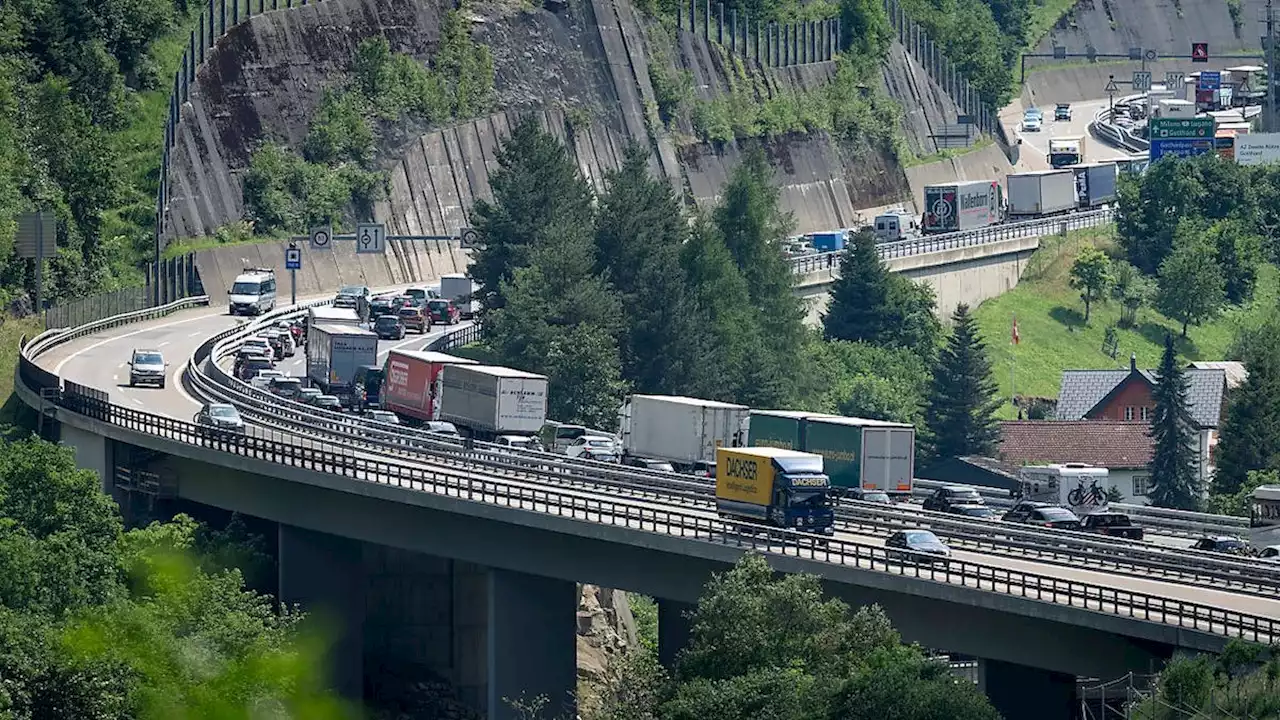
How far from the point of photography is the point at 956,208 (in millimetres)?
183750

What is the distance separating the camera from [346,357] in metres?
113

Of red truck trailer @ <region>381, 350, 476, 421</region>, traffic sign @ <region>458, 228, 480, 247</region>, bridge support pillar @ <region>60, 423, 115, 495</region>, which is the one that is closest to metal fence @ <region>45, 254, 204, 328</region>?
traffic sign @ <region>458, 228, 480, 247</region>

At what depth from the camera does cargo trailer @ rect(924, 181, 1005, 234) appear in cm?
18400

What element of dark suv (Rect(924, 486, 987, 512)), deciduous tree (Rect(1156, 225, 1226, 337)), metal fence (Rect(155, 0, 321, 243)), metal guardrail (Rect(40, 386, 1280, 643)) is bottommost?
deciduous tree (Rect(1156, 225, 1226, 337))

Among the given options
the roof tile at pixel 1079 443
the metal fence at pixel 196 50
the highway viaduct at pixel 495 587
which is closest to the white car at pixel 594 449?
the highway viaduct at pixel 495 587

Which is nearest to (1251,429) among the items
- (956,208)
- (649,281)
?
(649,281)

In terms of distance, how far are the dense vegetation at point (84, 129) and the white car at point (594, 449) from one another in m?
34.9

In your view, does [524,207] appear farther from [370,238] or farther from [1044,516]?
[1044,516]

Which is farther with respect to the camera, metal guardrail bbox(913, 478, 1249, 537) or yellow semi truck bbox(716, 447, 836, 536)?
metal guardrail bbox(913, 478, 1249, 537)

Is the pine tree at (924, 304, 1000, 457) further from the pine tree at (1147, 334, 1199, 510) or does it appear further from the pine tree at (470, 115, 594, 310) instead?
the pine tree at (470, 115, 594, 310)

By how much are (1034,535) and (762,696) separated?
1192 cm

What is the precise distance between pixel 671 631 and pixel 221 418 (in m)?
17.3

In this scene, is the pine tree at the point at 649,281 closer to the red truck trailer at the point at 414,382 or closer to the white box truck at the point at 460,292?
the white box truck at the point at 460,292

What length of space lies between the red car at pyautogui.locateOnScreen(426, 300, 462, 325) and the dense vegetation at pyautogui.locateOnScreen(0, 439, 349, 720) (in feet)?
161
